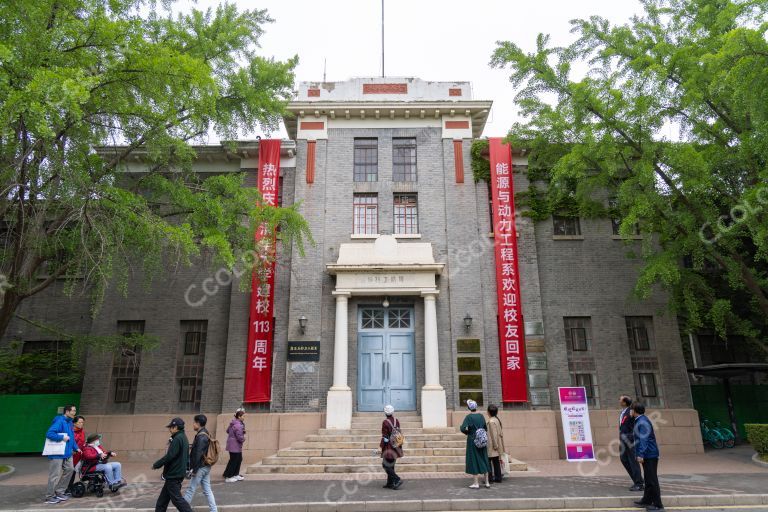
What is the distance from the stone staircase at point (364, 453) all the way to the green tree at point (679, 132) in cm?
691

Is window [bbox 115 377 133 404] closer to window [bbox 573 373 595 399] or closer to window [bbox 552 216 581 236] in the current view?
window [bbox 573 373 595 399]

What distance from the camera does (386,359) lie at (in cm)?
1588

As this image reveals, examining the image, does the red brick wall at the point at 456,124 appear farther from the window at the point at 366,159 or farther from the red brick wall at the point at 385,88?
the window at the point at 366,159

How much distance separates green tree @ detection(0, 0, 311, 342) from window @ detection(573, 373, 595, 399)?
9.75m

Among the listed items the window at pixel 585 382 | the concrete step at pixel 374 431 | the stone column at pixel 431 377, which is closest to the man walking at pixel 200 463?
the concrete step at pixel 374 431

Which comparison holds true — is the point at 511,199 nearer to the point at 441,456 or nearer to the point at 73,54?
the point at 441,456

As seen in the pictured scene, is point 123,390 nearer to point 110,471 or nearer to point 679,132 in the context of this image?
point 110,471

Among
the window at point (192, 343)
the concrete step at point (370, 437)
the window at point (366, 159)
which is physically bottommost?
the concrete step at point (370, 437)

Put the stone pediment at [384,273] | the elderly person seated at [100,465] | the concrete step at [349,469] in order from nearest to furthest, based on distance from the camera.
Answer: the elderly person seated at [100,465] < the concrete step at [349,469] < the stone pediment at [384,273]

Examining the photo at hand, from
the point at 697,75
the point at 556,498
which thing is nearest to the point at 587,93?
the point at 697,75

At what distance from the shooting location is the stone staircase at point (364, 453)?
12.2 meters

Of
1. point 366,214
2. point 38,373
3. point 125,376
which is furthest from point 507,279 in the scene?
point 38,373

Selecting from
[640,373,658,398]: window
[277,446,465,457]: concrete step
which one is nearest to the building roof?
[640,373,658,398]: window

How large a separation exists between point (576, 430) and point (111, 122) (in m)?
14.2
